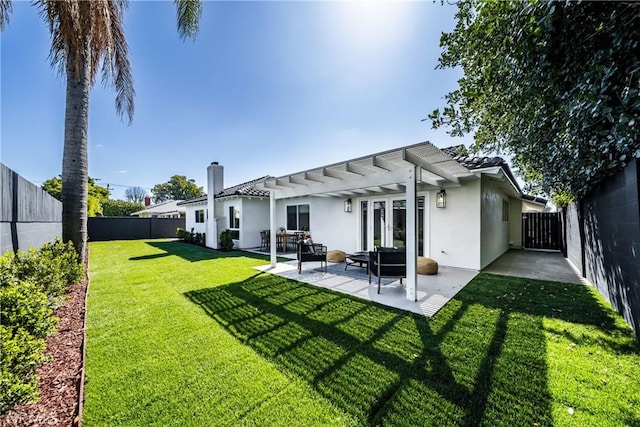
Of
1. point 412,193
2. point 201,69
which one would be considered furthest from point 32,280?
point 201,69

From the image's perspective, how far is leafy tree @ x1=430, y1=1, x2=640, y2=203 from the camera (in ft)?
8.07

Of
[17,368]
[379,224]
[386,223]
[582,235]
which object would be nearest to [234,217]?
[379,224]

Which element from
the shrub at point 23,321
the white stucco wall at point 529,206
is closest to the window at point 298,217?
the shrub at point 23,321

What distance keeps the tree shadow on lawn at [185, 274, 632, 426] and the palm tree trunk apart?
4.81m

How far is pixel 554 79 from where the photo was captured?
2.86m

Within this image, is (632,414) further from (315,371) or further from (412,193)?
(412,193)

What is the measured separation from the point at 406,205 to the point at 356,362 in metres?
3.47

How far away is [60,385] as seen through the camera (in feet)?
9.27

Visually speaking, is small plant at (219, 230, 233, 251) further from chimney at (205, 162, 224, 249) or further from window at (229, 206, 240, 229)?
chimney at (205, 162, 224, 249)

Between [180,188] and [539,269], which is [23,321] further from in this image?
[180,188]

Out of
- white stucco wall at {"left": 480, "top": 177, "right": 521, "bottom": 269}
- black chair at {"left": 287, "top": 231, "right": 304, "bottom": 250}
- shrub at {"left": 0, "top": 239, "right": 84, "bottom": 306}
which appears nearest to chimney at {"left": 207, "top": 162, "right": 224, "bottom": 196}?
black chair at {"left": 287, "top": 231, "right": 304, "bottom": 250}

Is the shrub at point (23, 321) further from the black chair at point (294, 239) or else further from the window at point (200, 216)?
the window at point (200, 216)

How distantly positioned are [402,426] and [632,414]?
2162mm

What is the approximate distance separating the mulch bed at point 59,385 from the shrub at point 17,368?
195 millimetres
